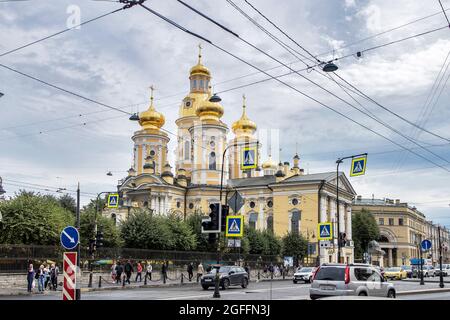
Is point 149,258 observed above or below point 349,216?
below

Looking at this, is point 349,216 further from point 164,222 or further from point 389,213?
point 164,222

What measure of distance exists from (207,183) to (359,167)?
180 ft

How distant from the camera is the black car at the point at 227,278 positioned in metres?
29.0

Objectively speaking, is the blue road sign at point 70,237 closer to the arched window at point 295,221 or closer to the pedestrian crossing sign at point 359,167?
the pedestrian crossing sign at point 359,167

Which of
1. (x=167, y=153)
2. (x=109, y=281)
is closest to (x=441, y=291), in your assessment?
(x=109, y=281)

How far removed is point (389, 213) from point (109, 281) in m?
81.7

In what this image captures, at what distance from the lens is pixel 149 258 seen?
140 feet

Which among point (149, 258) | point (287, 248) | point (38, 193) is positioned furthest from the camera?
point (287, 248)

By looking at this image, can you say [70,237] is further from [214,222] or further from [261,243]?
[261,243]

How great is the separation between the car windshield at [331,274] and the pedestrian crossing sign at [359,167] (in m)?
9.08

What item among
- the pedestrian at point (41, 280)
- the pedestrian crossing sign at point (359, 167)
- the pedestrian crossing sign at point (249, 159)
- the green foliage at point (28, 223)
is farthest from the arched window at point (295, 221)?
the pedestrian at point (41, 280)

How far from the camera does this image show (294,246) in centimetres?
6500
